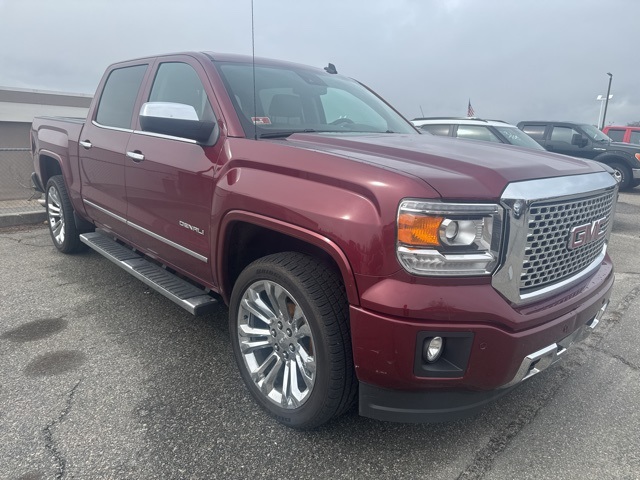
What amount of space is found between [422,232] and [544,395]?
1.59 meters

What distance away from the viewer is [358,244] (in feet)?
6.28

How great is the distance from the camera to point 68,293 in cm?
421

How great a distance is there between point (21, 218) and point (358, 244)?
22.2 ft

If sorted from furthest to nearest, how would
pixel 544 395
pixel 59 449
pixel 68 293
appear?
pixel 68 293 < pixel 544 395 < pixel 59 449

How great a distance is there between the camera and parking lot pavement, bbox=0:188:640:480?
2.17 m

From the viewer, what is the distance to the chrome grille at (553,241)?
1996mm

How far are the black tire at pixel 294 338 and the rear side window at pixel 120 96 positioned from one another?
2.03 m

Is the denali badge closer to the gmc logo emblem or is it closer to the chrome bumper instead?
the chrome bumper

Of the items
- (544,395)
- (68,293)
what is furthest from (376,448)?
(68,293)

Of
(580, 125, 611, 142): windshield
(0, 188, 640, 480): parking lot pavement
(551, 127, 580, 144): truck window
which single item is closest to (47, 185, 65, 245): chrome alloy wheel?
(0, 188, 640, 480): parking lot pavement

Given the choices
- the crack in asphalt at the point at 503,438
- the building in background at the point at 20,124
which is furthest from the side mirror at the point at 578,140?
the building in background at the point at 20,124

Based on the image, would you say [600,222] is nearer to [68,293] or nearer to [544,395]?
[544,395]

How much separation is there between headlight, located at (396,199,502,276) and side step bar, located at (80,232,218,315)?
1.52 meters

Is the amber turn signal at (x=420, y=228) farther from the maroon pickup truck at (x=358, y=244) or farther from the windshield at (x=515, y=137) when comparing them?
the windshield at (x=515, y=137)
